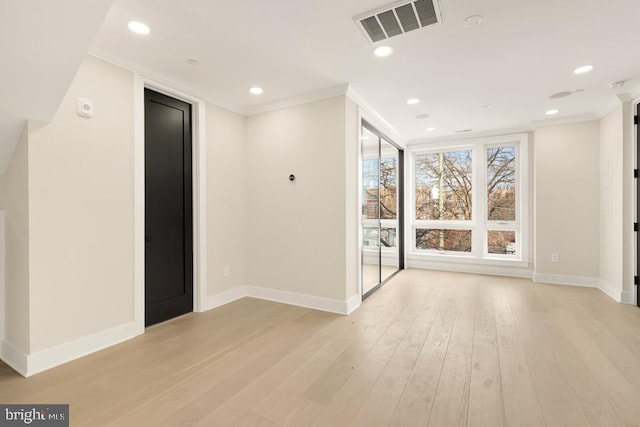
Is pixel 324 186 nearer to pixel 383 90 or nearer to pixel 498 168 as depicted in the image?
pixel 383 90

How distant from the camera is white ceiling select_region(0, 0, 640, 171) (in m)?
1.90

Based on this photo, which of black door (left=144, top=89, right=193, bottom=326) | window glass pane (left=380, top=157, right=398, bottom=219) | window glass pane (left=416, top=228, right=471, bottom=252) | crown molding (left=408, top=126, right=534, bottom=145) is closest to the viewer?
black door (left=144, top=89, right=193, bottom=326)

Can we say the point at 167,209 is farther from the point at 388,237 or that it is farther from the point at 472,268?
the point at 472,268

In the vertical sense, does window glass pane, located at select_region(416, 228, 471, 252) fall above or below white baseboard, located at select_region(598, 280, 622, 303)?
above

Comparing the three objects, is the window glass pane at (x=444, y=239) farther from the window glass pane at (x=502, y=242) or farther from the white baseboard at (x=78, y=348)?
Result: the white baseboard at (x=78, y=348)

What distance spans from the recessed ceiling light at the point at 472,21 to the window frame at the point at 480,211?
154 inches

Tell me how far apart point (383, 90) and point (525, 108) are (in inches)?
91.6

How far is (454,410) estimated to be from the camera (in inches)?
72.5

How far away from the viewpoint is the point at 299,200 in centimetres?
389

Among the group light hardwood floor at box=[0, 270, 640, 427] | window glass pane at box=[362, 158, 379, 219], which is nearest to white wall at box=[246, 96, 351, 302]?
light hardwood floor at box=[0, 270, 640, 427]

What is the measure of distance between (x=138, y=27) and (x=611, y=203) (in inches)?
240

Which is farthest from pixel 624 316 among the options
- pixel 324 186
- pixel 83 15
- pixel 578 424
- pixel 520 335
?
pixel 83 15

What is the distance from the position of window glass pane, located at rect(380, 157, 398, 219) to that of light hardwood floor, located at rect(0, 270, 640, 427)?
2.09 meters

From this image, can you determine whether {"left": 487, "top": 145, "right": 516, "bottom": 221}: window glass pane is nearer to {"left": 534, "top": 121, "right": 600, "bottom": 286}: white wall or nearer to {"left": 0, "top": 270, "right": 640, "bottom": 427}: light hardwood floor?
{"left": 534, "top": 121, "right": 600, "bottom": 286}: white wall
